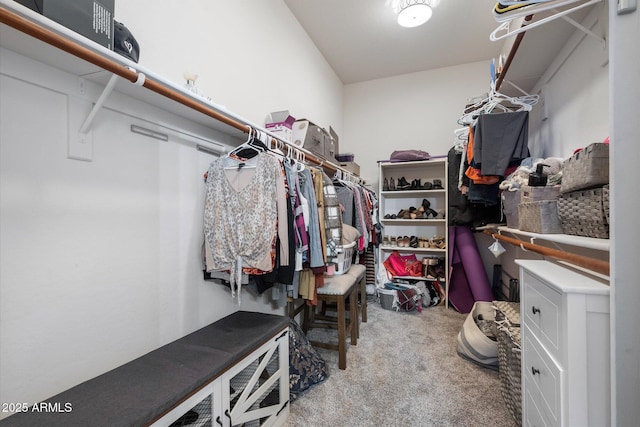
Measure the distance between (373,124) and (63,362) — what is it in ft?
12.5

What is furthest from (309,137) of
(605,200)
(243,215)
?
(605,200)

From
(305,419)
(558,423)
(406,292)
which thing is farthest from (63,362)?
(406,292)

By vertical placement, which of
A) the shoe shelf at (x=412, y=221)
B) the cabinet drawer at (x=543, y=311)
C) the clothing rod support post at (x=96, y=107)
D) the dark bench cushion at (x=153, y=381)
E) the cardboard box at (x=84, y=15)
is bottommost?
the dark bench cushion at (x=153, y=381)

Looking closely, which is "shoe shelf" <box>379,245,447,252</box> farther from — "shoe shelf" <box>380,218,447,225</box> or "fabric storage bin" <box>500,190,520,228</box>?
"fabric storage bin" <box>500,190,520,228</box>

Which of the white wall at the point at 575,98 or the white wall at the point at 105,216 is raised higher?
the white wall at the point at 575,98

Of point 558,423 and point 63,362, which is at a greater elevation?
point 63,362

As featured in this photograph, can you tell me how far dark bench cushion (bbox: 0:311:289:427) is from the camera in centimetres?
71

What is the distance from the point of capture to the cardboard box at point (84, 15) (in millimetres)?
704

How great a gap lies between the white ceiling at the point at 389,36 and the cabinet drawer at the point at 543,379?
280cm

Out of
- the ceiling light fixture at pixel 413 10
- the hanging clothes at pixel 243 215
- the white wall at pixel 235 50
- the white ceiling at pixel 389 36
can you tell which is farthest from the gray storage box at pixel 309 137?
the white ceiling at pixel 389 36

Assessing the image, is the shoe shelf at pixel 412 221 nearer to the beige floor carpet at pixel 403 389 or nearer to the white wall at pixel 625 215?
the beige floor carpet at pixel 403 389

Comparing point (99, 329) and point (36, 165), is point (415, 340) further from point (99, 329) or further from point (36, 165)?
point (36, 165)

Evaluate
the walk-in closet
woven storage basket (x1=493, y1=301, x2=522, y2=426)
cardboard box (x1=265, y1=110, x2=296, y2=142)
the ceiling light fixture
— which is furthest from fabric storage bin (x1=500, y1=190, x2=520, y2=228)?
the ceiling light fixture

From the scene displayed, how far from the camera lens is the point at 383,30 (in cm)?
272
